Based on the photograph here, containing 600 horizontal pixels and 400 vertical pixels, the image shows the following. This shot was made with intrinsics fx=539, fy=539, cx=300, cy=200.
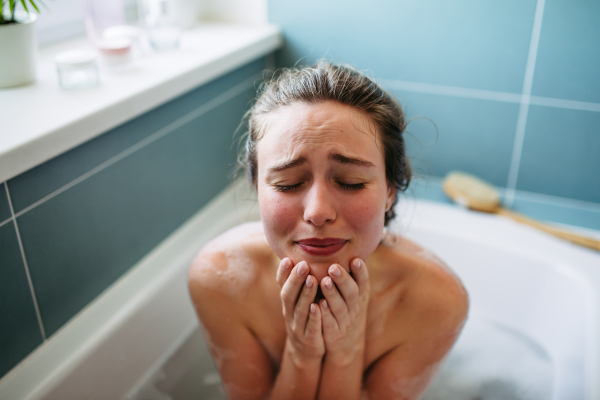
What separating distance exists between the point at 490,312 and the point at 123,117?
3.58 feet

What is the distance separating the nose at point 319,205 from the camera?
765 mm

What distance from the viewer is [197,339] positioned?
144cm

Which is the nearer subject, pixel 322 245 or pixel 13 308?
pixel 322 245

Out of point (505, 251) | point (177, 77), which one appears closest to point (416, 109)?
point (505, 251)

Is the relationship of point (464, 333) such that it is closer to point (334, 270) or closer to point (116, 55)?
point (334, 270)

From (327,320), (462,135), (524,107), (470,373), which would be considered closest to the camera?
(327,320)

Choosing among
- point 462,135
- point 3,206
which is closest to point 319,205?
point 3,206

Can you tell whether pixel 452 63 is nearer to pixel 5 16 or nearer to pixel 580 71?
pixel 580 71

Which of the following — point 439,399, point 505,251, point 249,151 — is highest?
point 249,151

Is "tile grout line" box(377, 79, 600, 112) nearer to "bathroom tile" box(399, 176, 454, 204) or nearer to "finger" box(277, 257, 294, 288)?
"bathroom tile" box(399, 176, 454, 204)

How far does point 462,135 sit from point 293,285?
0.97 metres

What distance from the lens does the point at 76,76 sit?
3.77ft

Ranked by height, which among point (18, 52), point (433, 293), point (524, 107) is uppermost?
point (18, 52)

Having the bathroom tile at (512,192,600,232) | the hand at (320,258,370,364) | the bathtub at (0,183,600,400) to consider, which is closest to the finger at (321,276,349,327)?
the hand at (320,258,370,364)
